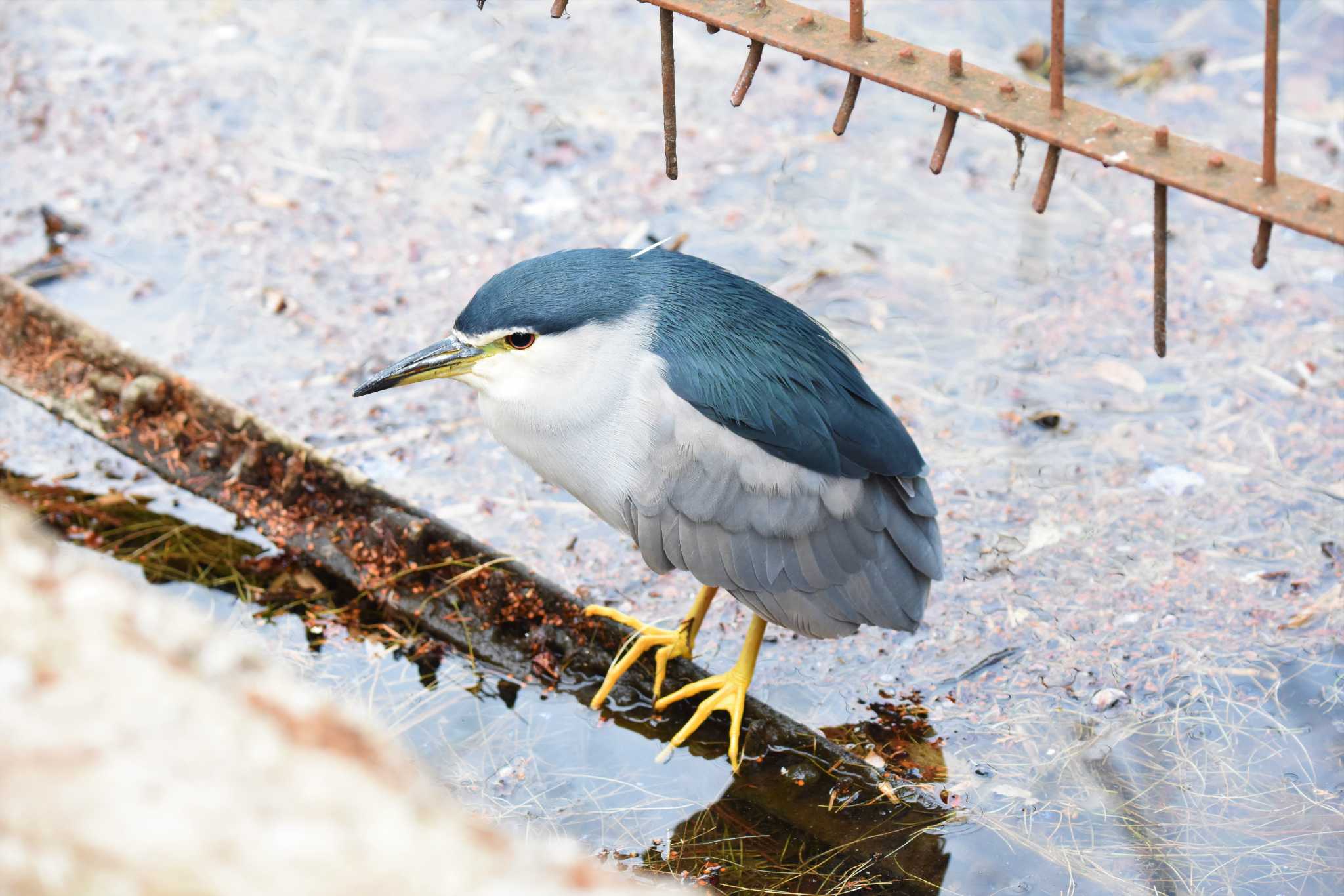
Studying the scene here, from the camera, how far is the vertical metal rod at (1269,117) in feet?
7.04

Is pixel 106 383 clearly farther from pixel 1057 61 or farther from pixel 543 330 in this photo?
pixel 1057 61

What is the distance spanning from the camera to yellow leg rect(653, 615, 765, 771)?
333 centimetres

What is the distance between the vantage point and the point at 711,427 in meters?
3.14

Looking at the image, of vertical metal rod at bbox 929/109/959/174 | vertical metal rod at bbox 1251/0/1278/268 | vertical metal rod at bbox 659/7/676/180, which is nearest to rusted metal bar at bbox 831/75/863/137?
vertical metal rod at bbox 929/109/959/174

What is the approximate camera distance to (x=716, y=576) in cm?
325

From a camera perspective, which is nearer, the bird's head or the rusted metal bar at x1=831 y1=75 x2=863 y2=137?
the rusted metal bar at x1=831 y1=75 x2=863 y2=137

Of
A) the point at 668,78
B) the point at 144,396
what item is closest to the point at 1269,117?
the point at 668,78

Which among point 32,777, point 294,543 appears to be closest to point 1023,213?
point 294,543

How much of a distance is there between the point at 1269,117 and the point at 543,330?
1673 millimetres

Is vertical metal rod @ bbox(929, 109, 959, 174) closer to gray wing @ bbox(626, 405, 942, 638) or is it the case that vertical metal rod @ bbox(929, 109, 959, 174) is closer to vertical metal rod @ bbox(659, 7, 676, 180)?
vertical metal rod @ bbox(659, 7, 676, 180)

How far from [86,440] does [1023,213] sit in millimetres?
3791

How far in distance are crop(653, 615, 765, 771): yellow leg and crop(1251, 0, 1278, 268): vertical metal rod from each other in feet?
5.62

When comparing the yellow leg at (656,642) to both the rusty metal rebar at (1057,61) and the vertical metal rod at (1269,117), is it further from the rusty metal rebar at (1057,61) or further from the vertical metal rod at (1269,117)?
the vertical metal rod at (1269,117)

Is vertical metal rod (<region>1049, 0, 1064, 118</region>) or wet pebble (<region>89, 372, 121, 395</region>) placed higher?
vertical metal rod (<region>1049, 0, 1064, 118</region>)
